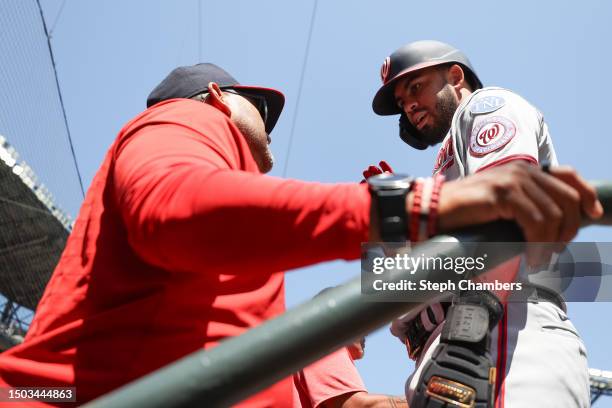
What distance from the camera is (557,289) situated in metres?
2.09

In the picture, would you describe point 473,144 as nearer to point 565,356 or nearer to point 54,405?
point 565,356

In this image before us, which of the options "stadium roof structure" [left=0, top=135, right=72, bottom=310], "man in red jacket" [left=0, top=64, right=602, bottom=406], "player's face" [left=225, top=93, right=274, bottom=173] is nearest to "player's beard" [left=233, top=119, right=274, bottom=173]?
"player's face" [left=225, top=93, right=274, bottom=173]

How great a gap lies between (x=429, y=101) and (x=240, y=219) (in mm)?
2153


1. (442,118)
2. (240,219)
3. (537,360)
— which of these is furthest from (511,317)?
(240,219)

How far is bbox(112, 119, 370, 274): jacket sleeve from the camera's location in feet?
3.19

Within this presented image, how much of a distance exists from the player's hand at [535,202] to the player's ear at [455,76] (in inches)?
87.3

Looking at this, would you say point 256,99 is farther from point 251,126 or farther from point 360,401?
point 360,401

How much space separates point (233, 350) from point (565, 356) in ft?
4.73

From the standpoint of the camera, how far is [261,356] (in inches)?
30.8

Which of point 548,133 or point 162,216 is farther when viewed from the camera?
point 548,133

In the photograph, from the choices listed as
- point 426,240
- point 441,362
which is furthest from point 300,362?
point 441,362

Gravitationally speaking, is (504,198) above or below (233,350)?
above

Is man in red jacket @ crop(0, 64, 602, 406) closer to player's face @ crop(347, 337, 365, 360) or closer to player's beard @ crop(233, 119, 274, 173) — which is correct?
player's beard @ crop(233, 119, 274, 173)

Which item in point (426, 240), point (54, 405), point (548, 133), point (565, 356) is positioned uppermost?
point (426, 240)
